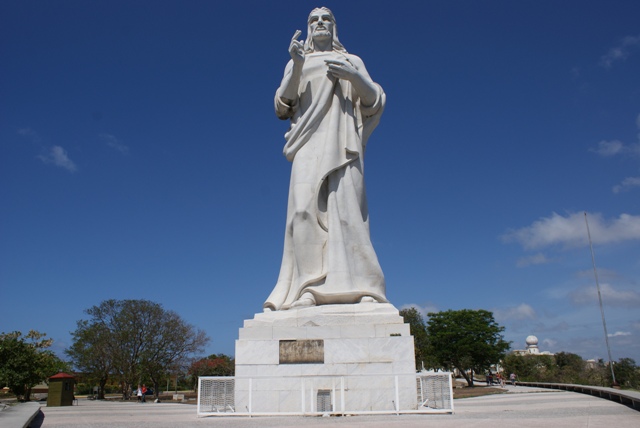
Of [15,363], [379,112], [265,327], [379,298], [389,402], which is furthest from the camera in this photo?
[15,363]

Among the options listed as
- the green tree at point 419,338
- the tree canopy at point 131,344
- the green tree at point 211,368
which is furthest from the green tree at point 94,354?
the green tree at point 419,338

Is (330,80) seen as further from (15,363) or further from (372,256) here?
(15,363)

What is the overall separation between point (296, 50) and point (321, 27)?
150 cm

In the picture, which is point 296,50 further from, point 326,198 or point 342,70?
point 326,198

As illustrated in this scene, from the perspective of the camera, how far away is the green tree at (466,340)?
Answer: 4731cm

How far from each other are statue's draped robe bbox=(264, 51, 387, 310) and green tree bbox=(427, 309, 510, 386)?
133ft

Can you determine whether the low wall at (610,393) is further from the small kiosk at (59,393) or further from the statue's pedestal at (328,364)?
the small kiosk at (59,393)

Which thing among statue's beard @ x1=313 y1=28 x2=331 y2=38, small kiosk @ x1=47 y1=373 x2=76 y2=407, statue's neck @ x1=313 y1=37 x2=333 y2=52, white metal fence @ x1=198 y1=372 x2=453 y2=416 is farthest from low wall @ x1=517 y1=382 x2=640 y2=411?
small kiosk @ x1=47 y1=373 x2=76 y2=407

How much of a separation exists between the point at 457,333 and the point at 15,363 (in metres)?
36.7

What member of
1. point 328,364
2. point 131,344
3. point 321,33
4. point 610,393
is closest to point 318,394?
point 328,364

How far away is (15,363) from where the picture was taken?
23.8m

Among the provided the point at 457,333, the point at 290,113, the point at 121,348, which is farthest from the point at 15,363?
the point at 457,333

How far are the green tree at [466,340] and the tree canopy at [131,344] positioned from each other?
22168 millimetres

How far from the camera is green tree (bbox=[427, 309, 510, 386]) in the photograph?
155 ft
